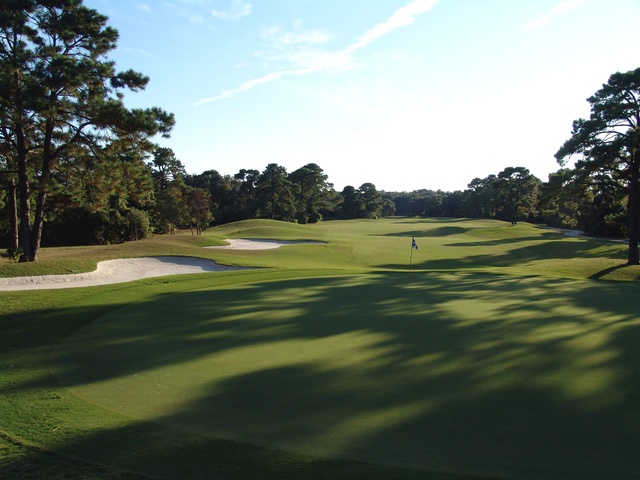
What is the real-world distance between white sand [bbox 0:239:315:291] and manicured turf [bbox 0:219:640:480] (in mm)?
3128

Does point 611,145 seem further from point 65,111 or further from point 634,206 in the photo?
point 65,111

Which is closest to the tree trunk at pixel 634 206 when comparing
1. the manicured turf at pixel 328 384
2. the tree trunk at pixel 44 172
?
the manicured turf at pixel 328 384

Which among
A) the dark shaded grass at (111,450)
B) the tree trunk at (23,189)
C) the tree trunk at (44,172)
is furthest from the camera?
the tree trunk at (44,172)

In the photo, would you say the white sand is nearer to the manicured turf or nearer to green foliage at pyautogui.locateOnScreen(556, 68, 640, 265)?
the manicured turf

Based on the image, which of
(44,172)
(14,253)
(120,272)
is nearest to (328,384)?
(120,272)

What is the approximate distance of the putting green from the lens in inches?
193

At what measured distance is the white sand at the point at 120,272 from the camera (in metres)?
17.0

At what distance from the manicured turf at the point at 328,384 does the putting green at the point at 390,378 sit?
0.03 m

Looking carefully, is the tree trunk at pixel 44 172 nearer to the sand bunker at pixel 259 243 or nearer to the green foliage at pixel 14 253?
the green foliage at pixel 14 253

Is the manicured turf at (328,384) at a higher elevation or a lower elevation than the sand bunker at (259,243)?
lower

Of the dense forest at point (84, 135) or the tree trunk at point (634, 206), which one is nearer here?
the dense forest at point (84, 135)

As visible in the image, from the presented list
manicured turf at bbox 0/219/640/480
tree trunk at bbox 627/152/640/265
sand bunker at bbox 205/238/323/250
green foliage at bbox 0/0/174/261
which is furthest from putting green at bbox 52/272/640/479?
sand bunker at bbox 205/238/323/250

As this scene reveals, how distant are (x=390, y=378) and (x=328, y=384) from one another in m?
0.95

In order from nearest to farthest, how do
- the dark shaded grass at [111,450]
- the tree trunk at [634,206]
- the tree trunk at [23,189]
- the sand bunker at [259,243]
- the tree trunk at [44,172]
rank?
the dark shaded grass at [111,450], the tree trunk at [23,189], the tree trunk at [44,172], the tree trunk at [634,206], the sand bunker at [259,243]
